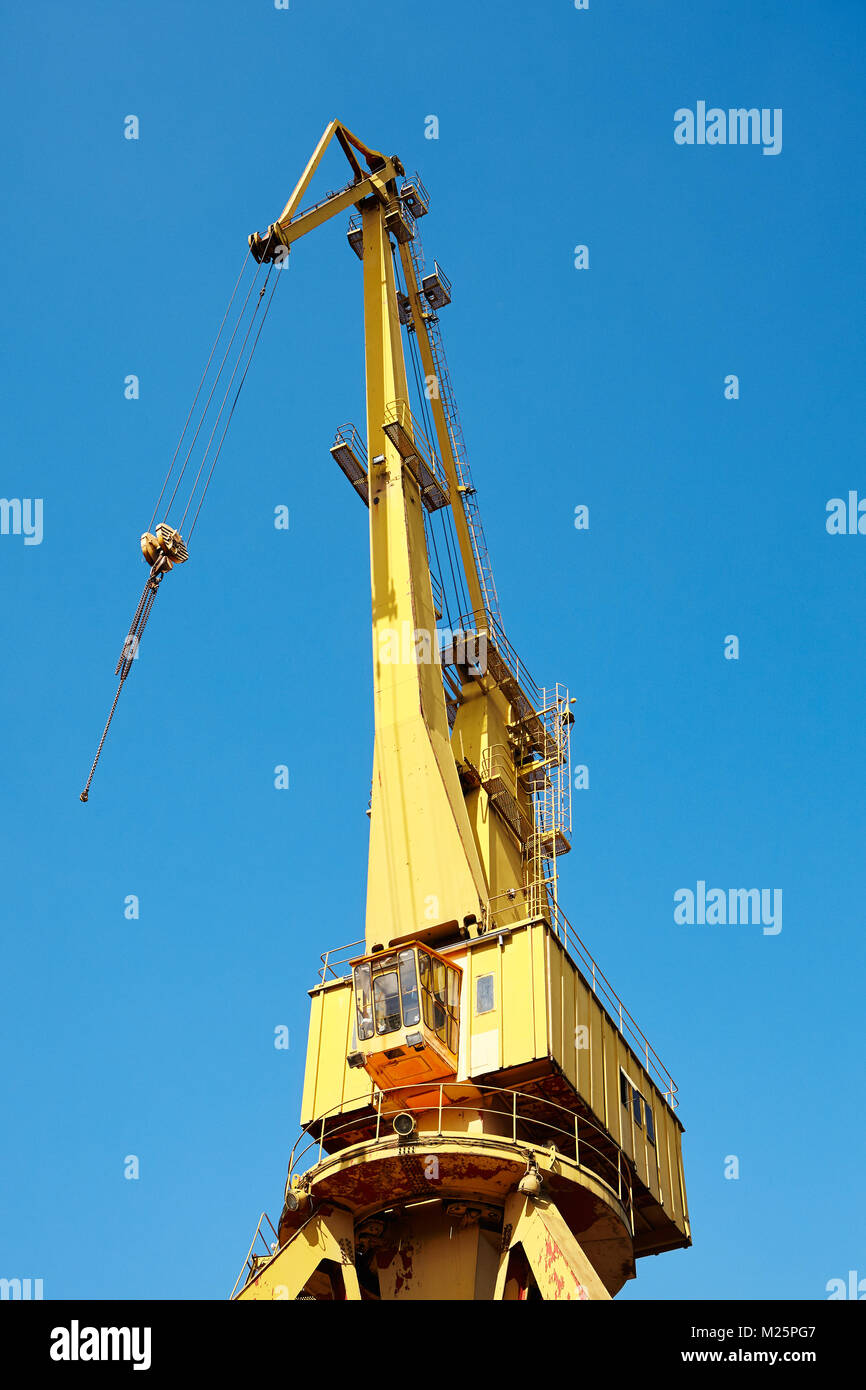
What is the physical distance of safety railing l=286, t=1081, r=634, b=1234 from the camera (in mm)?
20672

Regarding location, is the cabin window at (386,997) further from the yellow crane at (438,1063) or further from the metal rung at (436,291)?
the metal rung at (436,291)

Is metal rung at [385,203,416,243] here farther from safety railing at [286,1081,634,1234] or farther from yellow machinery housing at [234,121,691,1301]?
safety railing at [286,1081,634,1234]

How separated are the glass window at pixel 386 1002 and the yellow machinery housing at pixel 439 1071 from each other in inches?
1.0

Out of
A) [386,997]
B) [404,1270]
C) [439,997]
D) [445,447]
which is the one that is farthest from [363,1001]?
[445,447]

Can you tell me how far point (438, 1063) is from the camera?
2120 cm

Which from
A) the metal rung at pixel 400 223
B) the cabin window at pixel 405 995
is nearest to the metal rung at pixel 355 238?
the metal rung at pixel 400 223

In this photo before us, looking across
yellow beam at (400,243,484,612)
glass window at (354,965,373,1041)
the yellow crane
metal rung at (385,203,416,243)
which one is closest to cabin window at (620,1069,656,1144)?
the yellow crane

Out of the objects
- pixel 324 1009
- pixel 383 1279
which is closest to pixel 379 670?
pixel 324 1009

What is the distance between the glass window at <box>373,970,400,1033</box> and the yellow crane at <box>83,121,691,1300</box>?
0.03 meters

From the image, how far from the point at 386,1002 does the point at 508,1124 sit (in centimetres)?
281
